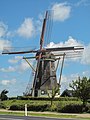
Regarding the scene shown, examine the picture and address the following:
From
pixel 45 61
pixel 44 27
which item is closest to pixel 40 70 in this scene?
pixel 45 61

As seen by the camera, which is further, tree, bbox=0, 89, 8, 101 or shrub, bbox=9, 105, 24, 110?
tree, bbox=0, 89, 8, 101

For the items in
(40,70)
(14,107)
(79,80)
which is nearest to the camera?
(79,80)

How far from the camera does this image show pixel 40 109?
57188 millimetres

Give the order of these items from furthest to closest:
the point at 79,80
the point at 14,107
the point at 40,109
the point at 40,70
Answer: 1. the point at 40,70
2. the point at 14,107
3. the point at 40,109
4. the point at 79,80

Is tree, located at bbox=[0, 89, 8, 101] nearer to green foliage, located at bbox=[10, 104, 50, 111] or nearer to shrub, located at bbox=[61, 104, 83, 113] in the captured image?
green foliage, located at bbox=[10, 104, 50, 111]

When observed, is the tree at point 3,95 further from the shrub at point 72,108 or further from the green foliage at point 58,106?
the shrub at point 72,108

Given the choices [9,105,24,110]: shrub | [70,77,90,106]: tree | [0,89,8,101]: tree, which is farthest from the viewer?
[0,89,8,101]: tree

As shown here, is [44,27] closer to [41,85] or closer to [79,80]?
[41,85]

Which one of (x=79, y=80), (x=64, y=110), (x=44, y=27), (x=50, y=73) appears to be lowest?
(x=64, y=110)

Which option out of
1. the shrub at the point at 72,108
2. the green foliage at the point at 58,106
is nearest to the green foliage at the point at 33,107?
A: the green foliage at the point at 58,106

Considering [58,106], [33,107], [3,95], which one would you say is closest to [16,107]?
[33,107]

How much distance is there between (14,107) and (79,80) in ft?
58.0

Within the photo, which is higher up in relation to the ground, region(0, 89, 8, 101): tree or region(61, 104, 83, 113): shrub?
region(0, 89, 8, 101): tree

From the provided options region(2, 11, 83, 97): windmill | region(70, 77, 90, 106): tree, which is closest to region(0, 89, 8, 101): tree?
region(2, 11, 83, 97): windmill
